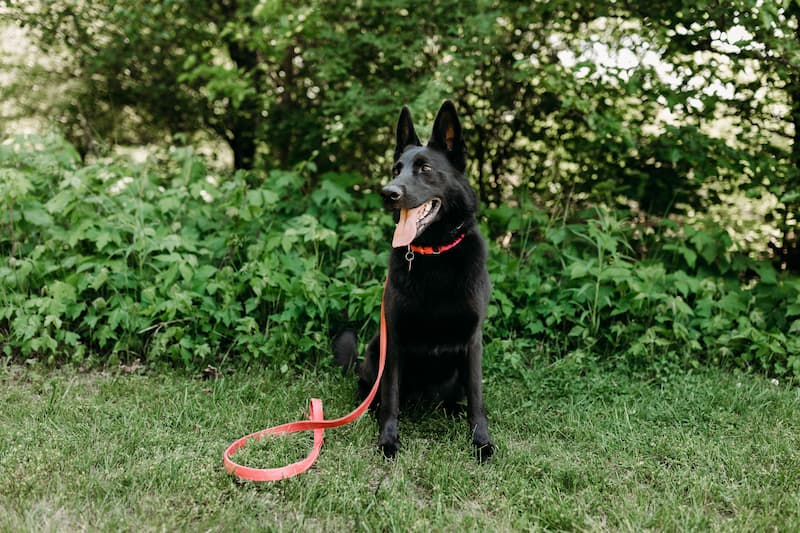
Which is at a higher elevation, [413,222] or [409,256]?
[413,222]

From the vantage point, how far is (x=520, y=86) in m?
5.13

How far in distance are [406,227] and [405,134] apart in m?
0.61

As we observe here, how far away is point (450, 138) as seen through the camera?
2945mm

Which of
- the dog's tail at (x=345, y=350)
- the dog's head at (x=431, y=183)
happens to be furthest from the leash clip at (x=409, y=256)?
the dog's tail at (x=345, y=350)

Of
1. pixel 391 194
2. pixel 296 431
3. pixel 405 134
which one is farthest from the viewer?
pixel 405 134

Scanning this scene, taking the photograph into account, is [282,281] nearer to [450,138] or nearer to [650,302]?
[450,138]

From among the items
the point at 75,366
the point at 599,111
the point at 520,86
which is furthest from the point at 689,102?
the point at 75,366

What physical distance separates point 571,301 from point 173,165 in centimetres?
343

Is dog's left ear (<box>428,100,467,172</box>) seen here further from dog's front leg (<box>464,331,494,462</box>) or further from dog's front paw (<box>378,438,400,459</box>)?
dog's front paw (<box>378,438,400,459</box>)

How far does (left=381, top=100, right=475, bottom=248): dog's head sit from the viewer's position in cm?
270

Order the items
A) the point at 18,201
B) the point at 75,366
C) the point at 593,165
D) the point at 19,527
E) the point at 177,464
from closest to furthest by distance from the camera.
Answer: the point at 19,527 → the point at 177,464 → the point at 75,366 → the point at 18,201 → the point at 593,165

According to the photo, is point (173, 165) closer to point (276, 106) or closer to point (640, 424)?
point (276, 106)

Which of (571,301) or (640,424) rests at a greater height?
(571,301)

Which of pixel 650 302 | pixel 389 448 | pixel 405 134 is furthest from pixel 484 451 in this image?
pixel 650 302
